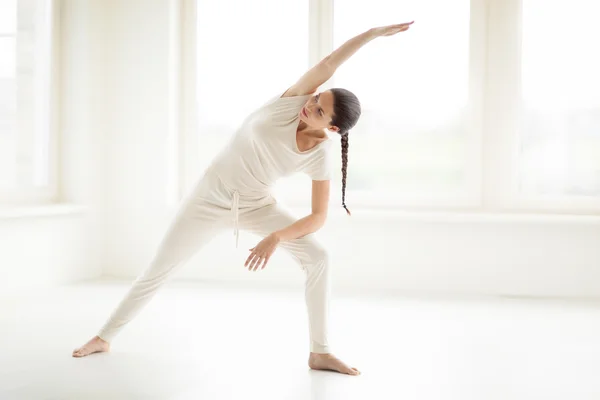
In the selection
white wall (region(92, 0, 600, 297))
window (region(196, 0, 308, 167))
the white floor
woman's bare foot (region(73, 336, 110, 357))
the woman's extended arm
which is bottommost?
the white floor

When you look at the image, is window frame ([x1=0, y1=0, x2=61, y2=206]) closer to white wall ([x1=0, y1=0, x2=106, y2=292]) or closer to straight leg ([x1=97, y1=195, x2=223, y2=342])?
white wall ([x1=0, y1=0, x2=106, y2=292])

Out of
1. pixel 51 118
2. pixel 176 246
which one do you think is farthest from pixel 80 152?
pixel 176 246

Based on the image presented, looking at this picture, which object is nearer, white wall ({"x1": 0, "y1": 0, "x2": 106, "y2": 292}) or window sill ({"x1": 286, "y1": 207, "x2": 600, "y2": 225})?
window sill ({"x1": 286, "y1": 207, "x2": 600, "y2": 225})

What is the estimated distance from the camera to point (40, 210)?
416 cm

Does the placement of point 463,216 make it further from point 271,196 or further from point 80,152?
point 80,152

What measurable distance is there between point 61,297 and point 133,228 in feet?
2.85

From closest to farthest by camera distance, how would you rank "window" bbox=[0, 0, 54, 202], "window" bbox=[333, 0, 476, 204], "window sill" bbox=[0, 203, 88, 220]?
"window sill" bbox=[0, 203, 88, 220] < "window" bbox=[0, 0, 54, 202] < "window" bbox=[333, 0, 476, 204]

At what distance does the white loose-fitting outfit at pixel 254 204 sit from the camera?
2.52 meters

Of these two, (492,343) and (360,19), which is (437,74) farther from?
(492,343)

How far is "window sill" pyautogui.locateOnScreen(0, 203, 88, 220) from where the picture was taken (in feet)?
12.8

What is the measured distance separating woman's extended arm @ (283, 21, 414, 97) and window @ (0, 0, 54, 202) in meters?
2.34

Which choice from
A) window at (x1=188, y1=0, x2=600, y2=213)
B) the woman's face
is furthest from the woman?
window at (x1=188, y1=0, x2=600, y2=213)

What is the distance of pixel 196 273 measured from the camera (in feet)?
15.6

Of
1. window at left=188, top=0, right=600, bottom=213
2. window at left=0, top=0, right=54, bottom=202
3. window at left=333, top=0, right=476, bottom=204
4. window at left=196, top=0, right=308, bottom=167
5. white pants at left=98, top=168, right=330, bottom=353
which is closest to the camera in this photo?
white pants at left=98, top=168, right=330, bottom=353
